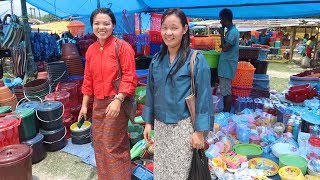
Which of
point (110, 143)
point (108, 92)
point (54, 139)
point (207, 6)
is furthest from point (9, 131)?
point (207, 6)

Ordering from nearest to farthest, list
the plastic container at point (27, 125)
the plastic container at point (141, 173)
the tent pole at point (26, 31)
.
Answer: the plastic container at point (141, 173) → the plastic container at point (27, 125) → the tent pole at point (26, 31)

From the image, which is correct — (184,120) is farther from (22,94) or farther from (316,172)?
(22,94)

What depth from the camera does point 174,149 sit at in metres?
2.18

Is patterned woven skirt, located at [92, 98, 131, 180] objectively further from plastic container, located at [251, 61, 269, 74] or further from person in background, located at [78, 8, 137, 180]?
plastic container, located at [251, 61, 269, 74]

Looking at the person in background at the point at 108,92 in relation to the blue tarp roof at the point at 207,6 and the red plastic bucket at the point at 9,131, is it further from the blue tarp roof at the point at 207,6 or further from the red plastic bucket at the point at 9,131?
the blue tarp roof at the point at 207,6

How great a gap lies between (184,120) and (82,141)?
9.86ft

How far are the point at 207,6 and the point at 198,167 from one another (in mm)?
3880

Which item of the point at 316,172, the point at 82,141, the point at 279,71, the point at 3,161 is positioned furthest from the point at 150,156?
the point at 279,71

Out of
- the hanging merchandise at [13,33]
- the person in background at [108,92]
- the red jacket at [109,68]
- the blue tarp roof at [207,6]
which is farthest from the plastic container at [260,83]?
the hanging merchandise at [13,33]

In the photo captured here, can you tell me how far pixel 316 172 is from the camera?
10.5 feet

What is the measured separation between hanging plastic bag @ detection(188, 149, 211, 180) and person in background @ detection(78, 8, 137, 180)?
85 cm

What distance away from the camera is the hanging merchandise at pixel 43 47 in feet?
19.5

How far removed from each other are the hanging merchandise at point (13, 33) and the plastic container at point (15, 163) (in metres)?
2.94

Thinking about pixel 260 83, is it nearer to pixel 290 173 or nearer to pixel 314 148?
pixel 314 148
